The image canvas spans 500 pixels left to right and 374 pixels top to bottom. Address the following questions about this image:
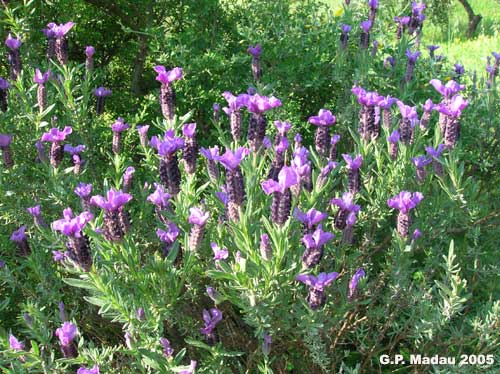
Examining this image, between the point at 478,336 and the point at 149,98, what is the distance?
1914 millimetres

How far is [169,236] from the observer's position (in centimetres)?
175

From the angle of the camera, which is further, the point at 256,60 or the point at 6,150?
the point at 256,60

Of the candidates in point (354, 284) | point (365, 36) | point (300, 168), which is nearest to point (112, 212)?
point (300, 168)

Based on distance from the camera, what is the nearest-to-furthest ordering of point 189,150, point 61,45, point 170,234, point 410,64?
point 170,234, point 189,150, point 61,45, point 410,64

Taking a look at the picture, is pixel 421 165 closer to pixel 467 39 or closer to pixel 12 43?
pixel 12 43

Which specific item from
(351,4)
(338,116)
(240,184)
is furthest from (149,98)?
(240,184)

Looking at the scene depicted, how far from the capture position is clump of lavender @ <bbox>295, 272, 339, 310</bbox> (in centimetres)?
159

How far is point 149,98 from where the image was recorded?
297 cm

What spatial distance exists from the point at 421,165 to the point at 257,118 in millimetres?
621

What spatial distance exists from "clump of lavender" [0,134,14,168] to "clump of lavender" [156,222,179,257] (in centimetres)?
76

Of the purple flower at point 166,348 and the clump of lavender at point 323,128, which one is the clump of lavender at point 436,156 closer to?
the clump of lavender at point 323,128

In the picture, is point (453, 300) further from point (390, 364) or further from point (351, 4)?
point (351, 4)

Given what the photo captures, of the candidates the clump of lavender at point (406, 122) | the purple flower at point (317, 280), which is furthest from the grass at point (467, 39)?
the purple flower at point (317, 280)

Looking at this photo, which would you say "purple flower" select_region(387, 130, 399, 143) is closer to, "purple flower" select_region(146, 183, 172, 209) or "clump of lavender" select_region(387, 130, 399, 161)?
"clump of lavender" select_region(387, 130, 399, 161)
